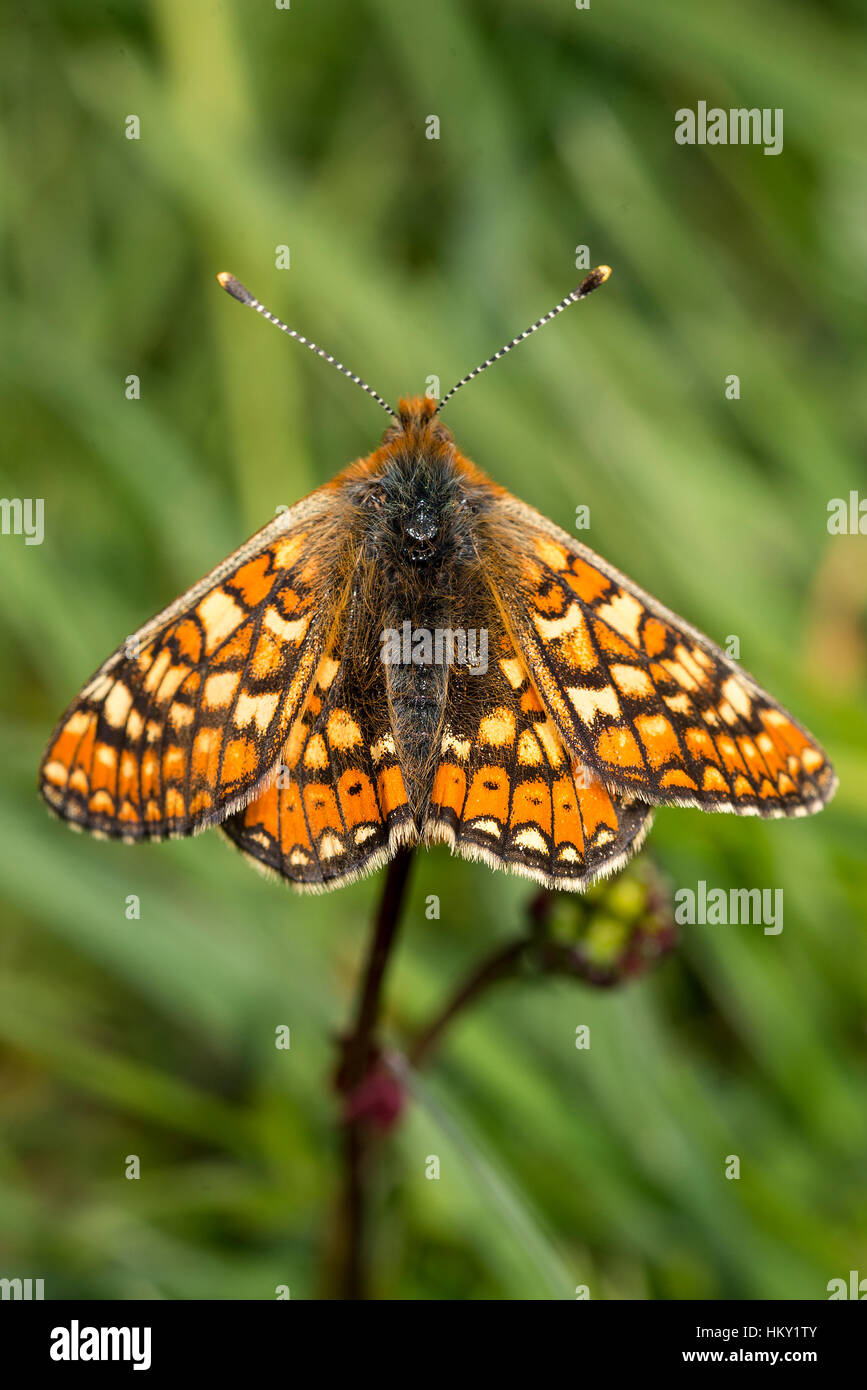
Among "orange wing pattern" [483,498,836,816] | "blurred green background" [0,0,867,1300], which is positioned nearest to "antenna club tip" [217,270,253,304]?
"orange wing pattern" [483,498,836,816]

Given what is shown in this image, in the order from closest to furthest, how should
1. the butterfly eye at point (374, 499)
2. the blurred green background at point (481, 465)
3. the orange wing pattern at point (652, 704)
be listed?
the orange wing pattern at point (652, 704) → the butterfly eye at point (374, 499) → the blurred green background at point (481, 465)

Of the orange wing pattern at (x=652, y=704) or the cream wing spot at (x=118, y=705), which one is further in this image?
the cream wing spot at (x=118, y=705)

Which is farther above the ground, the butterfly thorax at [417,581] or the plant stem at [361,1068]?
the butterfly thorax at [417,581]

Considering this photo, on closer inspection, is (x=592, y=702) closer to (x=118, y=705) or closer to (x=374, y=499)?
(x=374, y=499)

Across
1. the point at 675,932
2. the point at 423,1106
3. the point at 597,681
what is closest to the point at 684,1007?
the point at 675,932

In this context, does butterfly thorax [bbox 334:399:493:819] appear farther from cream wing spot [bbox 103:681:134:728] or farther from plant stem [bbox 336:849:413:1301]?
cream wing spot [bbox 103:681:134:728]

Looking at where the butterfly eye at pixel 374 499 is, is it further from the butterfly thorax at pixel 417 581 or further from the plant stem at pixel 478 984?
the plant stem at pixel 478 984

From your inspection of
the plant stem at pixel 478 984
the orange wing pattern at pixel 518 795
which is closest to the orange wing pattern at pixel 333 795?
the orange wing pattern at pixel 518 795

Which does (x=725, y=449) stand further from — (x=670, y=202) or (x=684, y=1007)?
(x=684, y=1007)
